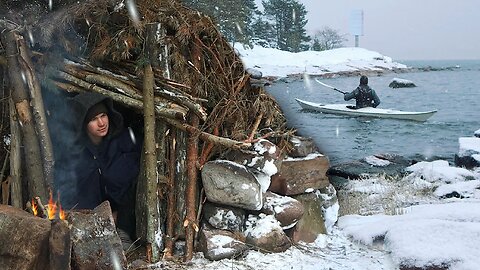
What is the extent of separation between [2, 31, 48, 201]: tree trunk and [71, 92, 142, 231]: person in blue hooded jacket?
39 cm

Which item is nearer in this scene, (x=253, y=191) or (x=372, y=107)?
(x=253, y=191)

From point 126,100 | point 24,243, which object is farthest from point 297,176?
point 24,243

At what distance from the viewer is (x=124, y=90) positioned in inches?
196

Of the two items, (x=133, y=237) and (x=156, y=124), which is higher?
(x=156, y=124)

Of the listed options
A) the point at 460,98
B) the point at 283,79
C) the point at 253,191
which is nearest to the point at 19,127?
the point at 253,191

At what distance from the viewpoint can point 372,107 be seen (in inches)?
862

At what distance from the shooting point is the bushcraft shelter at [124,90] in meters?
4.70

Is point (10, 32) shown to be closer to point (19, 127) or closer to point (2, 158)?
point (19, 127)

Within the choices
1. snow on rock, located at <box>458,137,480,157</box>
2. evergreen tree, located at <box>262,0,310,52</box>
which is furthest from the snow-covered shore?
snow on rock, located at <box>458,137,480,157</box>

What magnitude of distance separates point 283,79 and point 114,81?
3899cm

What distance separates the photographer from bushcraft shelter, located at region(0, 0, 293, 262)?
4.70 meters

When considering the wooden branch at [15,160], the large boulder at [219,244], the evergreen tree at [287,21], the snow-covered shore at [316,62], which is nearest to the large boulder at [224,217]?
the large boulder at [219,244]

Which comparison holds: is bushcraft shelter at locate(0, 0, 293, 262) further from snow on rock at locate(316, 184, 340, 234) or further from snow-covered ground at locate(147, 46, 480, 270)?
snow on rock at locate(316, 184, 340, 234)

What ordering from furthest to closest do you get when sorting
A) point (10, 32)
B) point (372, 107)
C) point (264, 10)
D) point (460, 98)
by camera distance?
point (264, 10)
point (460, 98)
point (372, 107)
point (10, 32)
